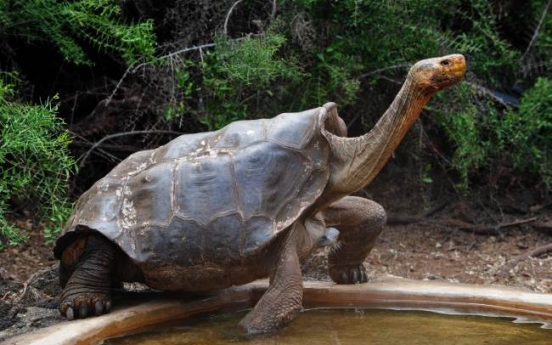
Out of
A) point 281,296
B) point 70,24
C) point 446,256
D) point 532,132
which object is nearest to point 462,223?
point 446,256

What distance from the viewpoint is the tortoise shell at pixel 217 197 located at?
13.3ft

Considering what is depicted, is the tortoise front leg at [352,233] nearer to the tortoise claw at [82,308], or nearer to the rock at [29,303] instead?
the tortoise claw at [82,308]

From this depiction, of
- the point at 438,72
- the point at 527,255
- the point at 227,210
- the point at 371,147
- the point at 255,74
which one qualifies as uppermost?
the point at 255,74

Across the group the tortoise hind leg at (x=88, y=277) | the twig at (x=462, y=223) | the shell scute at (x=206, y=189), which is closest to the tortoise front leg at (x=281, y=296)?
the shell scute at (x=206, y=189)

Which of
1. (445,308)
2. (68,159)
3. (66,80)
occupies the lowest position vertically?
(445,308)

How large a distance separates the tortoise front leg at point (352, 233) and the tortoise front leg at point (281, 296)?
0.68 m

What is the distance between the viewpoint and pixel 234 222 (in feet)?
13.2

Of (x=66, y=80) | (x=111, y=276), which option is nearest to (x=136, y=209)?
(x=111, y=276)

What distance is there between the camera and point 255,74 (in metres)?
5.37

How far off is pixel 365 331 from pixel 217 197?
1010 mm

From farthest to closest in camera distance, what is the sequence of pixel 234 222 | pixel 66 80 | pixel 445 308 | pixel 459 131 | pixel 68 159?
pixel 66 80, pixel 459 131, pixel 68 159, pixel 445 308, pixel 234 222

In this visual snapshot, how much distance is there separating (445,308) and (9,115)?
2656mm

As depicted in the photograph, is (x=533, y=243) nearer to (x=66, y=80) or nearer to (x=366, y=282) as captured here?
(x=366, y=282)

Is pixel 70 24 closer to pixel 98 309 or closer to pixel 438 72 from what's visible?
pixel 98 309
